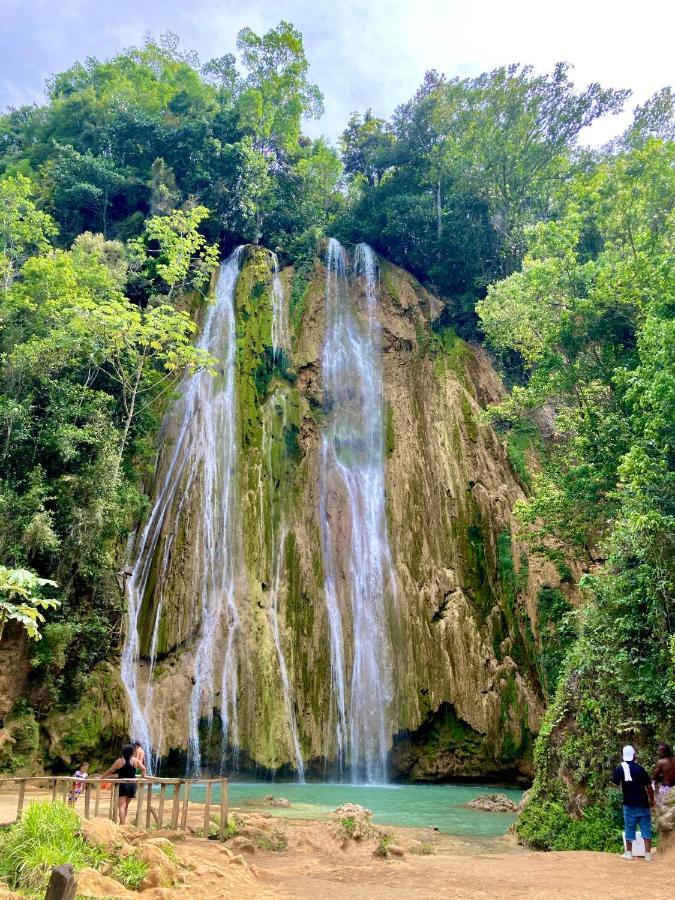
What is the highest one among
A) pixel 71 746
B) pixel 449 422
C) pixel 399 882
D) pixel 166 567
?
pixel 449 422

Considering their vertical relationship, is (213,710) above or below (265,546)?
below

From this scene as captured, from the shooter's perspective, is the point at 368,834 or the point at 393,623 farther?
the point at 393,623

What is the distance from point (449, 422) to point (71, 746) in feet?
50.7

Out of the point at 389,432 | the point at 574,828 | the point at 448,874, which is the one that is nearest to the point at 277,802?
the point at 574,828

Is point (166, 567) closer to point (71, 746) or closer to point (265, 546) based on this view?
point (265, 546)

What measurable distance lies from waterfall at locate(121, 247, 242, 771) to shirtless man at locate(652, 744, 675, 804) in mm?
10454

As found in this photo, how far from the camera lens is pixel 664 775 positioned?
24.8ft

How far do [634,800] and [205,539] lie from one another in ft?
43.0

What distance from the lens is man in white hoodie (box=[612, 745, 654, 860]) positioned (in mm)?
6742

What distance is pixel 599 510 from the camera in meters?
15.2

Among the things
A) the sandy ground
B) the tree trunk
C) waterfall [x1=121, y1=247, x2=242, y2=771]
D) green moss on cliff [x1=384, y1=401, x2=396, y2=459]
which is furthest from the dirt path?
the tree trunk

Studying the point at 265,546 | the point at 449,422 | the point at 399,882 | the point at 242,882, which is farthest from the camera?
the point at 449,422

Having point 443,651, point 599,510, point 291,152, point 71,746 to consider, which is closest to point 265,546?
point 443,651

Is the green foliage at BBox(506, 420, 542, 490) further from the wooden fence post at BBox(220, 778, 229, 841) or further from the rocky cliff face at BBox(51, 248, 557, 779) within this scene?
the wooden fence post at BBox(220, 778, 229, 841)
